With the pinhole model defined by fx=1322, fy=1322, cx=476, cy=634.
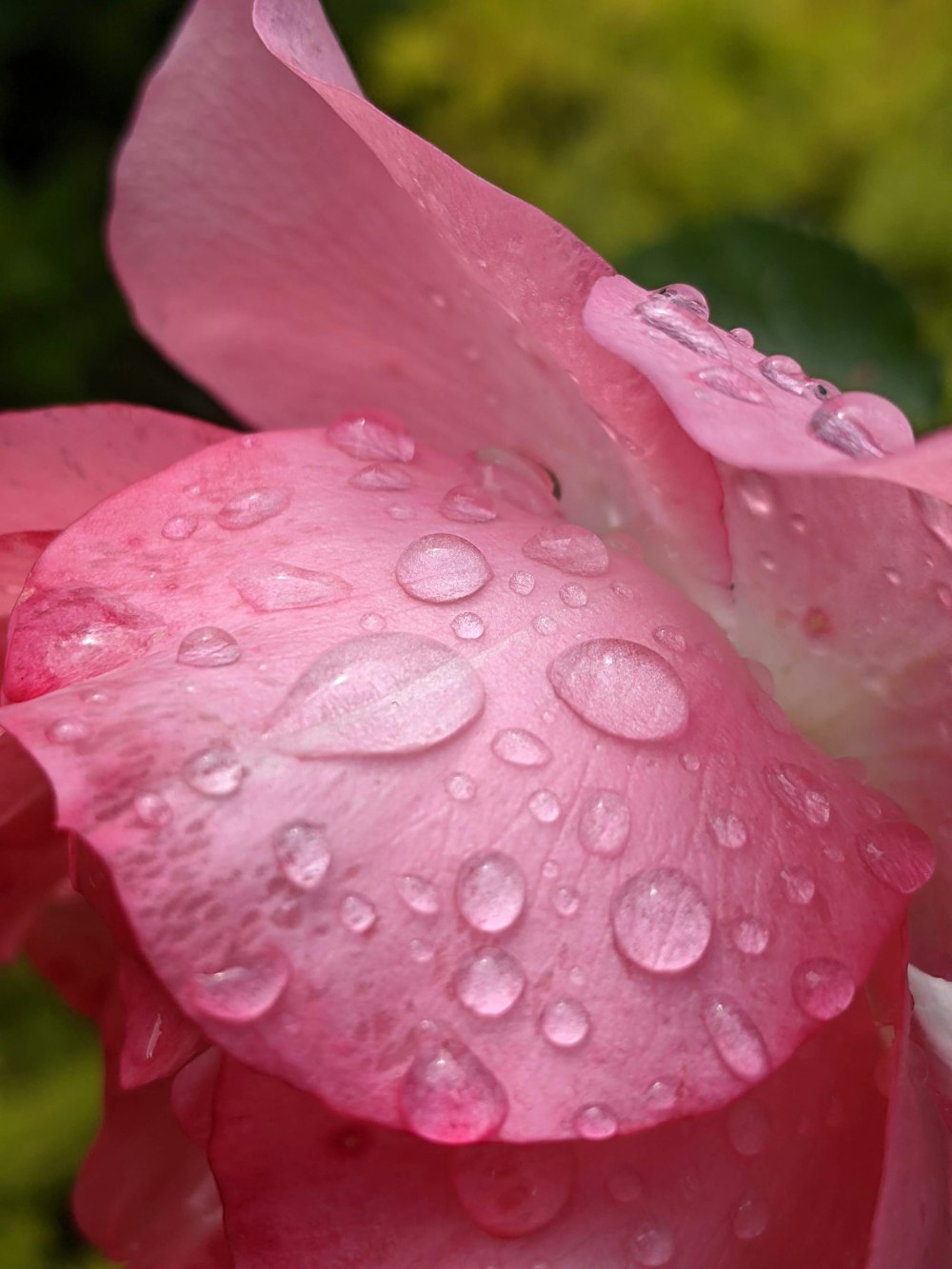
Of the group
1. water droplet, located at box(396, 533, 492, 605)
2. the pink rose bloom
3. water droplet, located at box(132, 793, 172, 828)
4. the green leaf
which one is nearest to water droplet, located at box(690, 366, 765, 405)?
the pink rose bloom

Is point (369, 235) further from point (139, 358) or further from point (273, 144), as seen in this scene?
point (139, 358)

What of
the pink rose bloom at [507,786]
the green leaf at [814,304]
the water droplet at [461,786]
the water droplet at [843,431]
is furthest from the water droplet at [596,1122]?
the green leaf at [814,304]

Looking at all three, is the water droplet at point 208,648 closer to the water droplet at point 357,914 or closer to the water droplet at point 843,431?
the water droplet at point 357,914

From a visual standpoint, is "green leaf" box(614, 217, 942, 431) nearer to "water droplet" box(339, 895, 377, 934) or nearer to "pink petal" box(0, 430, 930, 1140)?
Result: "pink petal" box(0, 430, 930, 1140)

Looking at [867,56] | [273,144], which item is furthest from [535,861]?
[867,56]

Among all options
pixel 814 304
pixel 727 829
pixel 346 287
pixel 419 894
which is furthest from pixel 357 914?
pixel 814 304

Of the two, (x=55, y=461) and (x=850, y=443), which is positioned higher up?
(x=850, y=443)

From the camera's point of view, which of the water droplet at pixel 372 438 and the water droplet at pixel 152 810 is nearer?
the water droplet at pixel 152 810

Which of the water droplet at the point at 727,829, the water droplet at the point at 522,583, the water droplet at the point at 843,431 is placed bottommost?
Answer: the water droplet at the point at 522,583
